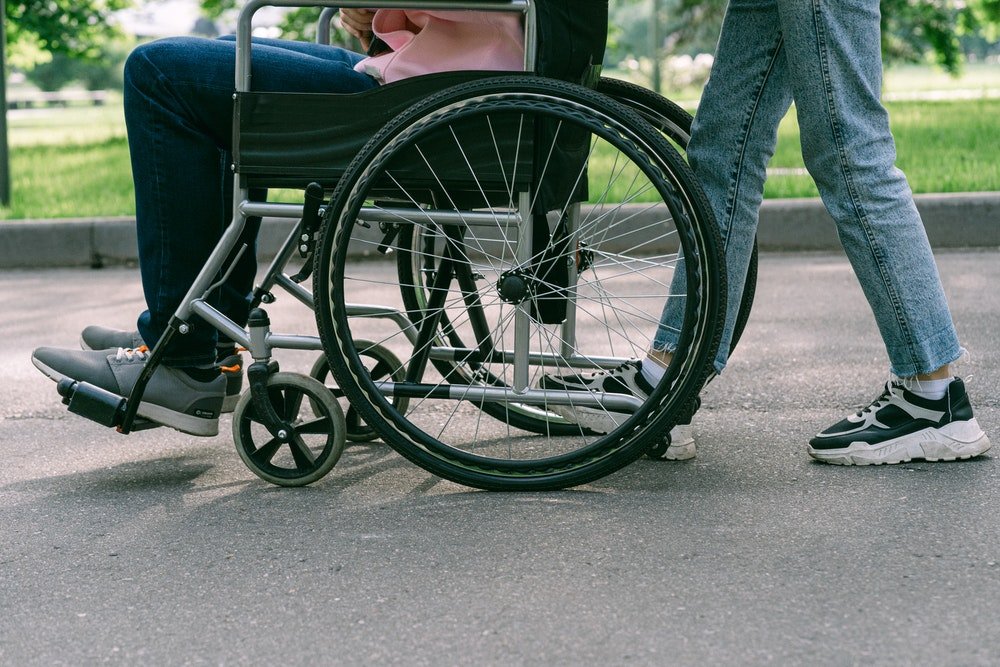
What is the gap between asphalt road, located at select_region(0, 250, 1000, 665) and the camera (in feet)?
6.21

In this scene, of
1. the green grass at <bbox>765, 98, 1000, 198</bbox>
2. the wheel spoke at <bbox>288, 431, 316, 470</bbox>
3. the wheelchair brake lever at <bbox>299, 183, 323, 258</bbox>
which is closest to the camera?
the wheelchair brake lever at <bbox>299, 183, 323, 258</bbox>

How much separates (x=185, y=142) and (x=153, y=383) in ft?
1.66

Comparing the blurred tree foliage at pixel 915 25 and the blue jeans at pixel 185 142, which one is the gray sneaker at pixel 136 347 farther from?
the blurred tree foliage at pixel 915 25

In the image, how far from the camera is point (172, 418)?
2691 mm

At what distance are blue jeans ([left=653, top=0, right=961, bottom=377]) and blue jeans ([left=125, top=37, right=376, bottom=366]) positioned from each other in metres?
0.79

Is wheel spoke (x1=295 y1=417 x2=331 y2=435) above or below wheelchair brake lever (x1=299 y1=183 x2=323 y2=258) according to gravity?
below

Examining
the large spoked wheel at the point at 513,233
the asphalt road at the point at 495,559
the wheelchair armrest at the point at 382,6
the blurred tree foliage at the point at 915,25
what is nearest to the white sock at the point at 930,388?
the asphalt road at the point at 495,559

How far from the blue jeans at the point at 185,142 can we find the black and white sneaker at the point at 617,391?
761 mm

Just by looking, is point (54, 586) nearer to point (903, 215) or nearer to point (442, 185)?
point (442, 185)

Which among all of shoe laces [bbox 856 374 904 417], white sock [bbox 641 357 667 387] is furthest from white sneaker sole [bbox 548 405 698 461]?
shoe laces [bbox 856 374 904 417]

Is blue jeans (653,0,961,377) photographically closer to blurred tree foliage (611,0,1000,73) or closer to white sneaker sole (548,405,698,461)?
white sneaker sole (548,405,698,461)

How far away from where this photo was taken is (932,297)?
267 cm

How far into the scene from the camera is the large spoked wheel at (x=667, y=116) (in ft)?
9.78

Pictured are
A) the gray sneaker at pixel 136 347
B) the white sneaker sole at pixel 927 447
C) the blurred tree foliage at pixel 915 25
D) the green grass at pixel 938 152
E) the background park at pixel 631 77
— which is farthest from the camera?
the blurred tree foliage at pixel 915 25
